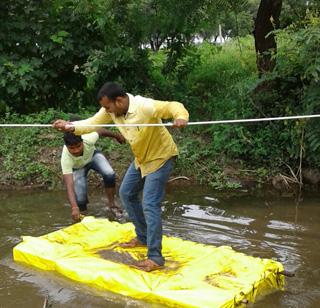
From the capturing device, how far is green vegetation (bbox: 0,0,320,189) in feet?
25.4

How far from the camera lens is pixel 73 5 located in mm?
9797

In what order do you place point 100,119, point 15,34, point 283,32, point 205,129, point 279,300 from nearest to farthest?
point 279,300, point 100,119, point 283,32, point 205,129, point 15,34

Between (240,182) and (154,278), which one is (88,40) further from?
(154,278)

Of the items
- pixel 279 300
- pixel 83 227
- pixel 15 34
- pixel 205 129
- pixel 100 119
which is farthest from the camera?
pixel 15 34

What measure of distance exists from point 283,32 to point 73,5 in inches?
167

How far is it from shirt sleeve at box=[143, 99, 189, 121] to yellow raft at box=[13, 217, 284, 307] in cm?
127

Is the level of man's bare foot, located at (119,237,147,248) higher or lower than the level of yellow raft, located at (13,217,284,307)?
higher

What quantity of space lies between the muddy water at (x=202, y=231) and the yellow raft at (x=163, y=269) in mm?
104

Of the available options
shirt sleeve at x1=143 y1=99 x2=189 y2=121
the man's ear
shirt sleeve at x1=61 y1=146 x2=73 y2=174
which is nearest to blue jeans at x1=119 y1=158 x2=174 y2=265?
shirt sleeve at x1=143 y1=99 x2=189 y2=121

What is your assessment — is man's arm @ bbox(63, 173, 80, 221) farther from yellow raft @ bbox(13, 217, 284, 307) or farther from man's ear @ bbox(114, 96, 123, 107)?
man's ear @ bbox(114, 96, 123, 107)

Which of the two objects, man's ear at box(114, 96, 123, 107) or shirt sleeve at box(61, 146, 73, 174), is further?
shirt sleeve at box(61, 146, 73, 174)

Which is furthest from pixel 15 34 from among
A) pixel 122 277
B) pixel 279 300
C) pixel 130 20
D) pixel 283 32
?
pixel 279 300

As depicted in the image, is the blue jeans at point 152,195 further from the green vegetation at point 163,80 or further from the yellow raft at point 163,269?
the green vegetation at point 163,80

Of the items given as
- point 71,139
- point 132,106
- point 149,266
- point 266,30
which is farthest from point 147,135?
point 266,30
